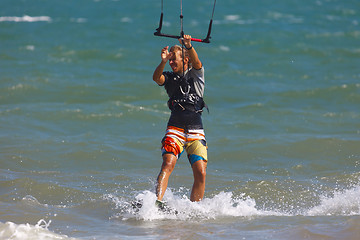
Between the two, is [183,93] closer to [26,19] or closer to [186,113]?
[186,113]

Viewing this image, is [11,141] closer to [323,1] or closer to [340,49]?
[340,49]

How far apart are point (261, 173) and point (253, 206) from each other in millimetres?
2223

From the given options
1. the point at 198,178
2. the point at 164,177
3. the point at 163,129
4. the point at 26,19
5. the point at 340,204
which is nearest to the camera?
the point at 164,177

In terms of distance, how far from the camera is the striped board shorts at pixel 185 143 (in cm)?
629

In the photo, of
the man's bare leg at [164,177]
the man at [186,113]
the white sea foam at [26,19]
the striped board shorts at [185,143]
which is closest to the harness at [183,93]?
the man at [186,113]

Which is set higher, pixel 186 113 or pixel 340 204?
A: pixel 186 113

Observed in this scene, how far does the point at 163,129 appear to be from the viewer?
1171 centimetres

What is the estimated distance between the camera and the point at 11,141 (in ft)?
33.0

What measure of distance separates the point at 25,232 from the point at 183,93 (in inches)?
83.5

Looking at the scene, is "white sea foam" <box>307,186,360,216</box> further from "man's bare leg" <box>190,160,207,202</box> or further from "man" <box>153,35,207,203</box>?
"man" <box>153,35,207,203</box>

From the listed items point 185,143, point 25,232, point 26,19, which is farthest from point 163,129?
point 26,19

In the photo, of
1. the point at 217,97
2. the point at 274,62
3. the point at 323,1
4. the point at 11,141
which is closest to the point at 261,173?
the point at 11,141

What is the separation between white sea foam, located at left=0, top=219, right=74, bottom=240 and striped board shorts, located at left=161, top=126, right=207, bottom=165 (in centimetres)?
143

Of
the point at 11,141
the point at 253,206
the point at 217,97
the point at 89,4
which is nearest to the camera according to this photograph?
the point at 253,206
